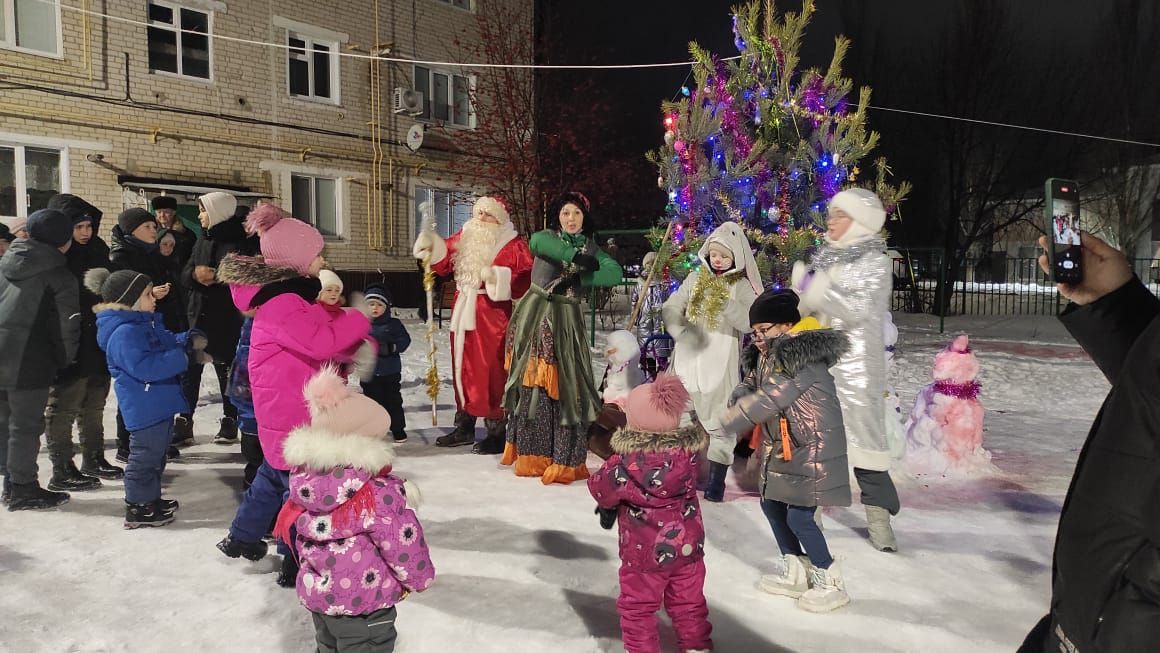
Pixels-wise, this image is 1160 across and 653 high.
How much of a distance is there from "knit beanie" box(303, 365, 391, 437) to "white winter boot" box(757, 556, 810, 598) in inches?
80.9

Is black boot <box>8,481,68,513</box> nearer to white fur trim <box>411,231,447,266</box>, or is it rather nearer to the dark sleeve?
white fur trim <box>411,231,447,266</box>

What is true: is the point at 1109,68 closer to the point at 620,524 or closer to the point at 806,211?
the point at 806,211

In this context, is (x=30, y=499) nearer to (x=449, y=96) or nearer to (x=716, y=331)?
(x=716, y=331)

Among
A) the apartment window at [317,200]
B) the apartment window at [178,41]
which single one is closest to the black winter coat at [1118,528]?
the apartment window at [178,41]

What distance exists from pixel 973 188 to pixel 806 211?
56.3 feet

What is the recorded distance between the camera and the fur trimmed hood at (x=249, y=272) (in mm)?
3541

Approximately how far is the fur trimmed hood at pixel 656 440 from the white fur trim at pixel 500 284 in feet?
10.6

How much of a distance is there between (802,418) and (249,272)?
8.62ft

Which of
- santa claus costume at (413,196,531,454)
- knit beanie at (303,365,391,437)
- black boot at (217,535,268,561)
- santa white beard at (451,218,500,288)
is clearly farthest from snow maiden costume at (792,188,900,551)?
black boot at (217,535,268,561)

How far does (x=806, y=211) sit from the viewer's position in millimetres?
6414

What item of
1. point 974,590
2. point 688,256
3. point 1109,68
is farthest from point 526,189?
point 1109,68

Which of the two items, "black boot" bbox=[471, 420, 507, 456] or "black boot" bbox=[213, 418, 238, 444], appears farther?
"black boot" bbox=[213, 418, 238, 444]

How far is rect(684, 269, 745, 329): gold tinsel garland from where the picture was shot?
16.8 feet

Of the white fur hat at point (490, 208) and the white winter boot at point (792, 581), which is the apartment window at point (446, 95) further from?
the white winter boot at point (792, 581)
